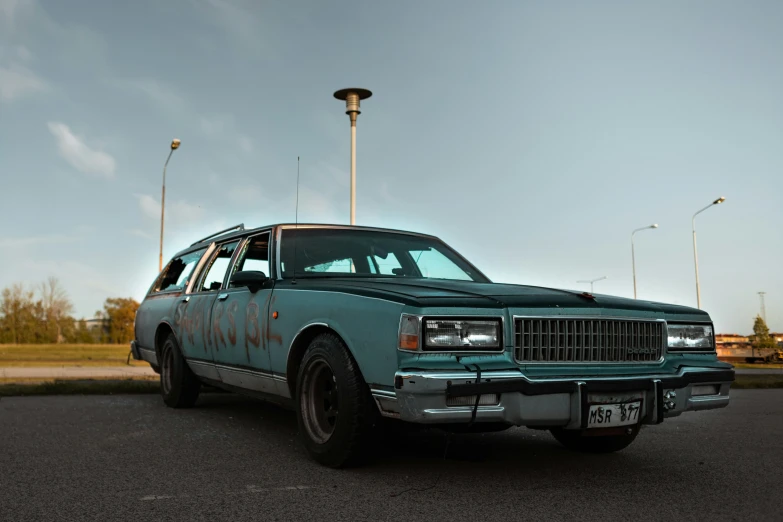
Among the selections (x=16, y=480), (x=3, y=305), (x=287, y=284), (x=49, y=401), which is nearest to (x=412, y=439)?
(x=287, y=284)

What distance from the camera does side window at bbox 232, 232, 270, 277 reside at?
567 centimetres

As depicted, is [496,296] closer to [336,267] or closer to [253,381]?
[336,267]

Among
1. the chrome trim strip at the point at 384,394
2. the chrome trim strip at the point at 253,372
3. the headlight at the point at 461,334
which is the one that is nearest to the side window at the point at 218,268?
the chrome trim strip at the point at 253,372

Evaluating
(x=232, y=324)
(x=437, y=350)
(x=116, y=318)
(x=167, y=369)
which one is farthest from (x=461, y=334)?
(x=116, y=318)

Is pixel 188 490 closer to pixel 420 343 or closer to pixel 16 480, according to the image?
pixel 16 480

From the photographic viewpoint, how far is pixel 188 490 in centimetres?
371

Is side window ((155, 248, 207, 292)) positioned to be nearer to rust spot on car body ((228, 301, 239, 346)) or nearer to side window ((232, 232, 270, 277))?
side window ((232, 232, 270, 277))

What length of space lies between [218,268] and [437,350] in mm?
3474

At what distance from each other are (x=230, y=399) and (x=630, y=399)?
5399mm

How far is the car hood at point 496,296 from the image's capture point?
150 inches

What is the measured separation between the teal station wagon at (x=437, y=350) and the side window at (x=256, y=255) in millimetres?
27

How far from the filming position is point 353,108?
14.0 m

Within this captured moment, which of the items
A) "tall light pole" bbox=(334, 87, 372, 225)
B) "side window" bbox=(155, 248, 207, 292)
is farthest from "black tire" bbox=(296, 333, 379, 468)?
"tall light pole" bbox=(334, 87, 372, 225)

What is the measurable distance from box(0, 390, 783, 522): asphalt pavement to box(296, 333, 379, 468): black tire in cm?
14
